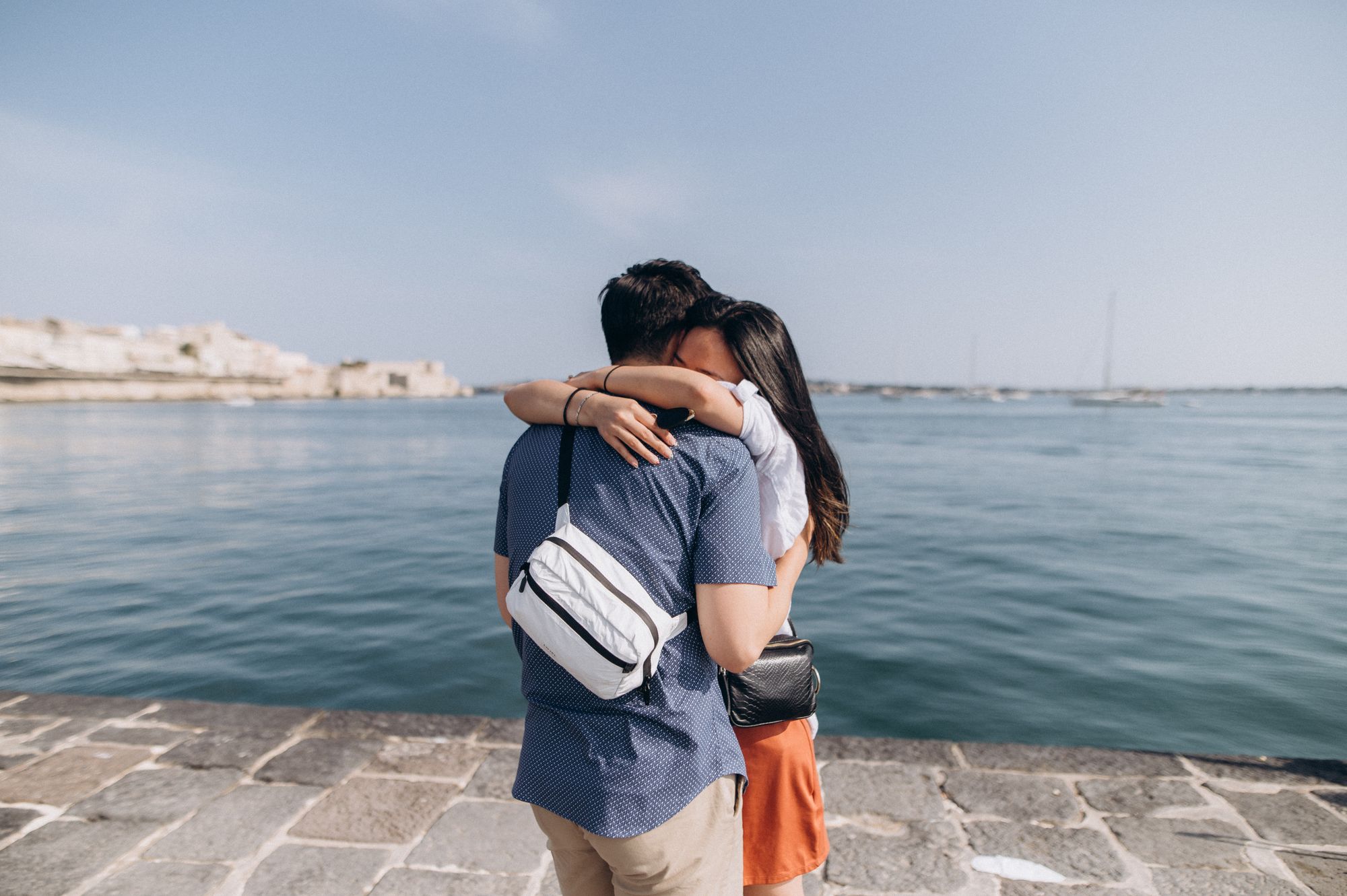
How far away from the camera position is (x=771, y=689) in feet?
5.16

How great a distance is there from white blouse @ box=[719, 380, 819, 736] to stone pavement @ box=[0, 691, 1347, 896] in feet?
5.49

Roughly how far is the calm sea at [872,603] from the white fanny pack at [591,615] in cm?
503

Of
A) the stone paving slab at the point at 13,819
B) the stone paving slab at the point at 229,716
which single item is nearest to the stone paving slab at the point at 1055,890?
the stone paving slab at the point at 229,716

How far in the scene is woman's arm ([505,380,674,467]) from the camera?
123 centimetres

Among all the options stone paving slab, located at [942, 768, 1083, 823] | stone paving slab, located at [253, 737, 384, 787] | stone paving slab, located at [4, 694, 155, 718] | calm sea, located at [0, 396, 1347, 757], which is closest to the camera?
stone paving slab, located at [942, 768, 1083, 823]

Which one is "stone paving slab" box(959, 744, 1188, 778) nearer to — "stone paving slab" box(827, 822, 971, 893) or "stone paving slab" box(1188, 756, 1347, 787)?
"stone paving slab" box(1188, 756, 1347, 787)

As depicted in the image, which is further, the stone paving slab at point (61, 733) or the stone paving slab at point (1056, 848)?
the stone paving slab at point (61, 733)

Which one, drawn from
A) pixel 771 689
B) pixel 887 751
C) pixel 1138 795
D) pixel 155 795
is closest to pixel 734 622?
pixel 771 689

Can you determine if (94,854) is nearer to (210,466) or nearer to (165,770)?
(165,770)

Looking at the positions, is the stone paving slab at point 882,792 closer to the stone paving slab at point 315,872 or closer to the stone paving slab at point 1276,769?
the stone paving slab at point 1276,769

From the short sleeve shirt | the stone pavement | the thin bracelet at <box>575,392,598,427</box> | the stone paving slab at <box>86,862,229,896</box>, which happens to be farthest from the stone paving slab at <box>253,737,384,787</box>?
the thin bracelet at <box>575,392,598,427</box>

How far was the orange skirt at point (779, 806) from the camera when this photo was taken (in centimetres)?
165

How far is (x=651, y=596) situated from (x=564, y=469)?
27 cm

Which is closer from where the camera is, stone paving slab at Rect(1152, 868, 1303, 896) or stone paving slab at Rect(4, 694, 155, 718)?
stone paving slab at Rect(1152, 868, 1303, 896)
